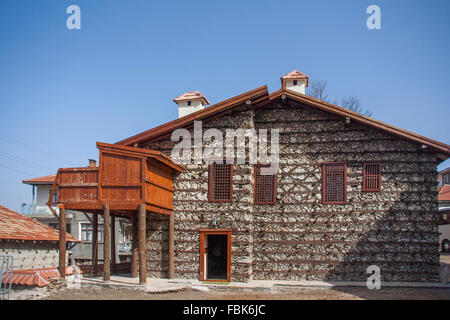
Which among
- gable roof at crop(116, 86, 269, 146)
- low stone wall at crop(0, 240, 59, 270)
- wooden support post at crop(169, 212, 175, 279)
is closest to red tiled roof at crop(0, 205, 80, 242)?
low stone wall at crop(0, 240, 59, 270)

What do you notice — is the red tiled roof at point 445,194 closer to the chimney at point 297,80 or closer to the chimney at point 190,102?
the chimney at point 297,80

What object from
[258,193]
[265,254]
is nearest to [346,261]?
[265,254]

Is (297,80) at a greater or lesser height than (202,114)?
greater

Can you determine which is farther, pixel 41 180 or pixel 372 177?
pixel 41 180

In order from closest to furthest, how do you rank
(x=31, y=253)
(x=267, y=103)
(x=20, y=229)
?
(x=267, y=103) < (x=20, y=229) < (x=31, y=253)

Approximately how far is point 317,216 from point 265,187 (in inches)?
94.0

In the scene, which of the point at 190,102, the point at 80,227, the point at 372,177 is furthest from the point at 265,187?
the point at 80,227

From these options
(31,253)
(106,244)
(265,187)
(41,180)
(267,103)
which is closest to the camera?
(106,244)

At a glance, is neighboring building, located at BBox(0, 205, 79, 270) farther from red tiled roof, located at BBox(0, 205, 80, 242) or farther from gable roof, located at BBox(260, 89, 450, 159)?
gable roof, located at BBox(260, 89, 450, 159)

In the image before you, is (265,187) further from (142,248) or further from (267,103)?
(142,248)

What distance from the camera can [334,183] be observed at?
742 inches

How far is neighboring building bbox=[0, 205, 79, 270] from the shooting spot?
2066 centimetres

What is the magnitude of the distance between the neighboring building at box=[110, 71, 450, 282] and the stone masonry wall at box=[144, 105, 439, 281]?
0.04 meters
